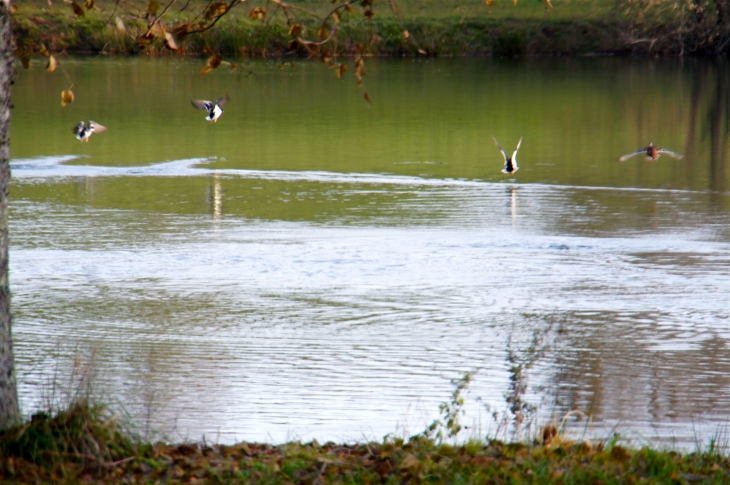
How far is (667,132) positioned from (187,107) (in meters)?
11.2

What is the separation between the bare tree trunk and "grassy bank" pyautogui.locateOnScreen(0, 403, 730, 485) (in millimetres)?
163

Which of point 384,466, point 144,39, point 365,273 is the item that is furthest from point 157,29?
point 365,273

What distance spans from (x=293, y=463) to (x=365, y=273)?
575 centimetres

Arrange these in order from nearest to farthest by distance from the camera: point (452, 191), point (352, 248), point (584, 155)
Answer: point (352, 248), point (452, 191), point (584, 155)

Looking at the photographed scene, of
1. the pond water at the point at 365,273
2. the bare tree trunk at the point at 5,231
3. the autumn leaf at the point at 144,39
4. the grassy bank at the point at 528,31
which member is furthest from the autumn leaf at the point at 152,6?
the grassy bank at the point at 528,31

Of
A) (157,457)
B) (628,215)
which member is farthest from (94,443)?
(628,215)

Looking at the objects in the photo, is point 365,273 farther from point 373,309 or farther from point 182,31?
point 182,31

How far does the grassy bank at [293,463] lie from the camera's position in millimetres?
4758

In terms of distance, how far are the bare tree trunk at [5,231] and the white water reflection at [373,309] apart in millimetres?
1179

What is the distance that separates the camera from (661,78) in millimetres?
37562

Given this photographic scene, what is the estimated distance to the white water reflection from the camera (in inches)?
269

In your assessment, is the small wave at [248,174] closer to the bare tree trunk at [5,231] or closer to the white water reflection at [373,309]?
the white water reflection at [373,309]

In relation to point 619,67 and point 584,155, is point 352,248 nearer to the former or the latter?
point 584,155

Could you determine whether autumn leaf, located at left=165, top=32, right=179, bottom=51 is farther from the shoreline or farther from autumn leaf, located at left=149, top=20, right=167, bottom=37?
the shoreline
